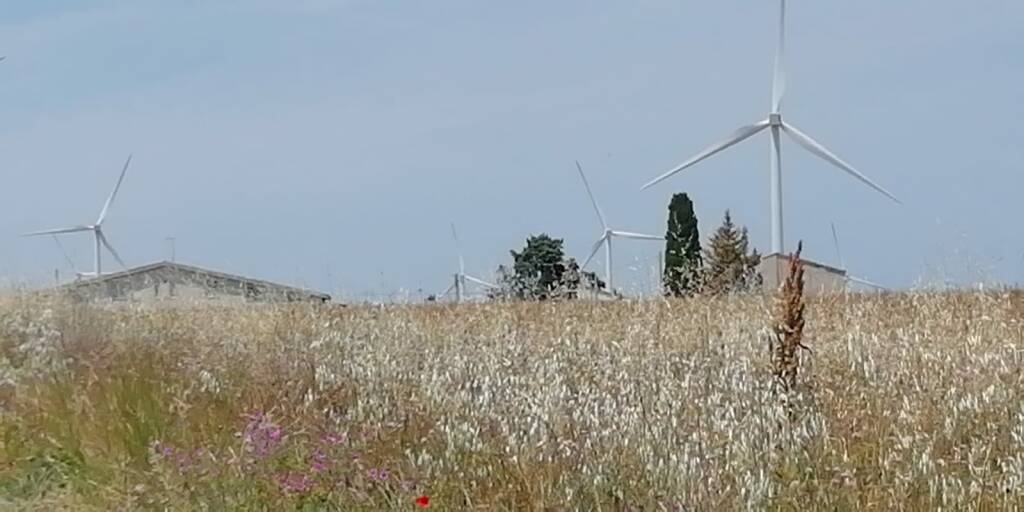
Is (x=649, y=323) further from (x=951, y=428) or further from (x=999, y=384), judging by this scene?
(x=951, y=428)

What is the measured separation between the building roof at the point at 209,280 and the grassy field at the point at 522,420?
3632 millimetres

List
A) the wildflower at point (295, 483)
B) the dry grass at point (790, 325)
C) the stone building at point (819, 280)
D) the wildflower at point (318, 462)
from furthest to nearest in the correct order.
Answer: the stone building at point (819, 280) → the dry grass at point (790, 325) → the wildflower at point (318, 462) → the wildflower at point (295, 483)

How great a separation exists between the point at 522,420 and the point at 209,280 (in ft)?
34.6

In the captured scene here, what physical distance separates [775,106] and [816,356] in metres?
16.9

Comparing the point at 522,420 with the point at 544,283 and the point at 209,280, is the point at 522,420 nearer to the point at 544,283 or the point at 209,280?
the point at 544,283

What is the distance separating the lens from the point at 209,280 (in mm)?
14312

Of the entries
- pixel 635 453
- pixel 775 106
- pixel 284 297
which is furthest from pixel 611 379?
pixel 775 106

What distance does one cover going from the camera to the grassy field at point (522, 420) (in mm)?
3670

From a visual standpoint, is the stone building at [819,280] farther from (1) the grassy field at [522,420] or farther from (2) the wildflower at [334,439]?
(2) the wildflower at [334,439]

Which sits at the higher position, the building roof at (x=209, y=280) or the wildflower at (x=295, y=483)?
the building roof at (x=209, y=280)

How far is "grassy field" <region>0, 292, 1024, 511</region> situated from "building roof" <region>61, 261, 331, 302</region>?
143 inches

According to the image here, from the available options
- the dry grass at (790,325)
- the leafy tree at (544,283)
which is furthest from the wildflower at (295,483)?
the leafy tree at (544,283)

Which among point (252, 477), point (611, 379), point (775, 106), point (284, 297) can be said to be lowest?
point (252, 477)

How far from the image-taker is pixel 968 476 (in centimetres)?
360
